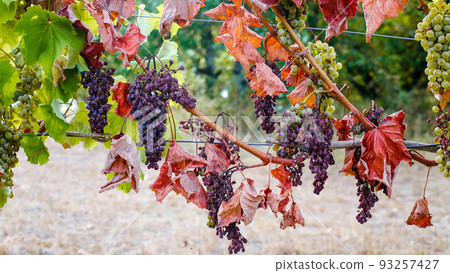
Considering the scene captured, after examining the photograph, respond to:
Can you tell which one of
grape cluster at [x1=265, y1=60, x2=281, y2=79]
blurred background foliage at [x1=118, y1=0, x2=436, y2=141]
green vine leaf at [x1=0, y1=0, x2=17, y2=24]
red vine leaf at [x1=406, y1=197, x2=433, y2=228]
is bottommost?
red vine leaf at [x1=406, y1=197, x2=433, y2=228]

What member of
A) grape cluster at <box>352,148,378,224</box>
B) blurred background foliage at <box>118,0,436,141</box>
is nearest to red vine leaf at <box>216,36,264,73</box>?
grape cluster at <box>352,148,378,224</box>

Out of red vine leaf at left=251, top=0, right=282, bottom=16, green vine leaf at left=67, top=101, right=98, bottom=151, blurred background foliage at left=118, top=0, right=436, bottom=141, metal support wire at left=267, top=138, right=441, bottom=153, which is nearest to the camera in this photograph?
red vine leaf at left=251, top=0, right=282, bottom=16

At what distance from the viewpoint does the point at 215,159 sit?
780 millimetres

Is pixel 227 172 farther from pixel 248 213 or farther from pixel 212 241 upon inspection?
pixel 212 241

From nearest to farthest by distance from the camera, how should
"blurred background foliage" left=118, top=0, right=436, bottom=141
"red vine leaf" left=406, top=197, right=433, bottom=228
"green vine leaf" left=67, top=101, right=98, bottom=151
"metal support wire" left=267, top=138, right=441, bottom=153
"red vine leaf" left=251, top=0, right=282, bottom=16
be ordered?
"red vine leaf" left=251, top=0, right=282, bottom=16, "metal support wire" left=267, top=138, right=441, bottom=153, "red vine leaf" left=406, top=197, right=433, bottom=228, "green vine leaf" left=67, top=101, right=98, bottom=151, "blurred background foliage" left=118, top=0, right=436, bottom=141

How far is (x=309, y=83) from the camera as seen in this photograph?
0.82 m

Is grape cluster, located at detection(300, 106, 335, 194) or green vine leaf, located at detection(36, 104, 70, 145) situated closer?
grape cluster, located at detection(300, 106, 335, 194)

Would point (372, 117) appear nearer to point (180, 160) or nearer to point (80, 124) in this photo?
point (180, 160)

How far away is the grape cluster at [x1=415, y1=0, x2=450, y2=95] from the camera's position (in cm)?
78

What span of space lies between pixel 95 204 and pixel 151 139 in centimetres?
296

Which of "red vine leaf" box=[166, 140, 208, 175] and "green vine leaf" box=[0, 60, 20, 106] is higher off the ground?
"green vine leaf" box=[0, 60, 20, 106]

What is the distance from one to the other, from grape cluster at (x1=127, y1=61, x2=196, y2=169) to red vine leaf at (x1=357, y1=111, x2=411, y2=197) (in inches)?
12.6

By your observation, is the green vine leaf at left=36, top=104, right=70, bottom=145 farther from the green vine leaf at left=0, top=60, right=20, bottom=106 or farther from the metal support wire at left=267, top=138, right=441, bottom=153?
the metal support wire at left=267, top=138, right=441, bottom=153

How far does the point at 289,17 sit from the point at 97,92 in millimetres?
353
